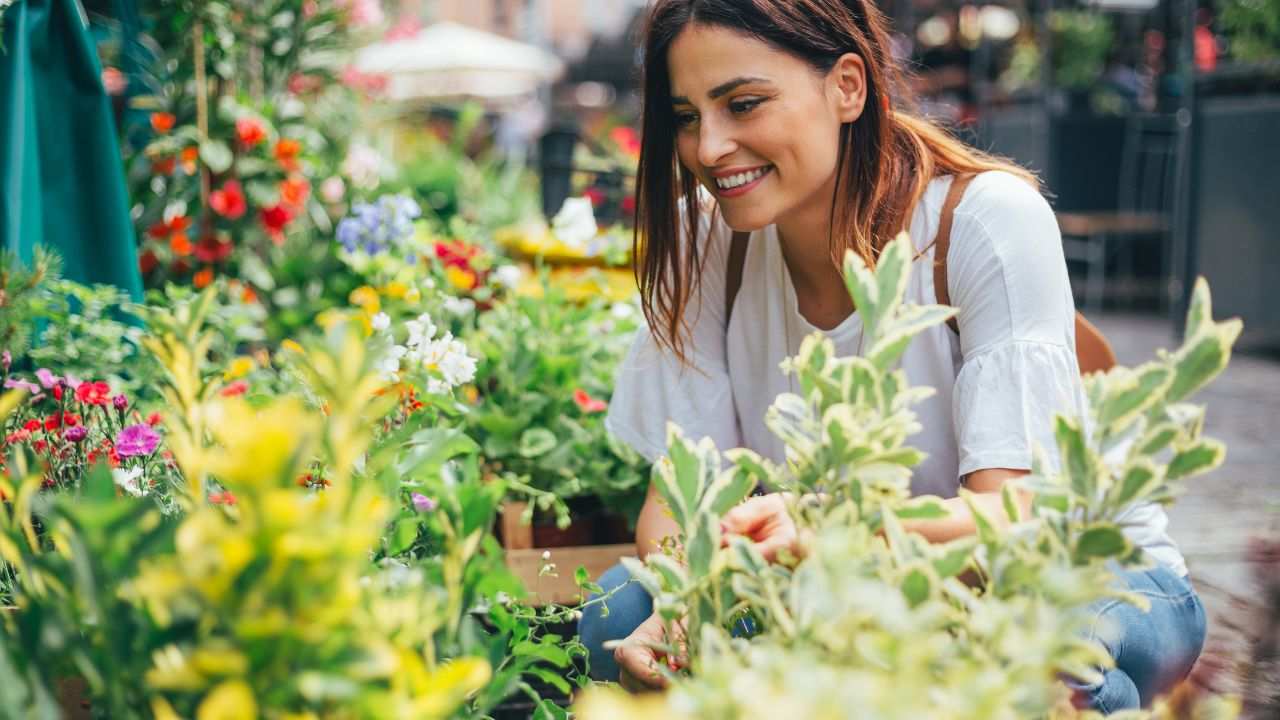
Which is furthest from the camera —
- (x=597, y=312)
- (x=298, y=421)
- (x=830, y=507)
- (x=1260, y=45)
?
(x=1260, y=45)

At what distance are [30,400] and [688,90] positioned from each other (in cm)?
120

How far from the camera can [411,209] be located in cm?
312

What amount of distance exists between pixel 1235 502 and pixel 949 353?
8.54 feet

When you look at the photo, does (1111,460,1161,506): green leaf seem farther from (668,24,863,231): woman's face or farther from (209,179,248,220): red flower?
(209,179,248,220): red flower

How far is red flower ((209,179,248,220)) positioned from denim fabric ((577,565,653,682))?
8.20ft

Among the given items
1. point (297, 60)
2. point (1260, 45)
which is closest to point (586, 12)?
point (1260, 45)

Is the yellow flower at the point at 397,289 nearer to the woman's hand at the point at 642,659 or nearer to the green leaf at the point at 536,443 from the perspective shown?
the green leaf at the point at 536,443

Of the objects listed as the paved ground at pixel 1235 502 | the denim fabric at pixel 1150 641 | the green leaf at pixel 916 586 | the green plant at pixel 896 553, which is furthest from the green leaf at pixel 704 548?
the denim fabric at pixel 1150 641

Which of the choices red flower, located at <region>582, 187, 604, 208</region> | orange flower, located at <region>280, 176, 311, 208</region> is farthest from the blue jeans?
red flower, located at <region>582, 187, 604, 208</region>

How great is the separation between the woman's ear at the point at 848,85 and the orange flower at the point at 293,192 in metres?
2.65

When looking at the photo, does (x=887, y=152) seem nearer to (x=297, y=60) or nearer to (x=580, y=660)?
(x=580, y=660)

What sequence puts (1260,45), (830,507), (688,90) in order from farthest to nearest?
(1260,45)
(688,90)
(830,507)

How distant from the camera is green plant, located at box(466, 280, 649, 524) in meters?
2.28

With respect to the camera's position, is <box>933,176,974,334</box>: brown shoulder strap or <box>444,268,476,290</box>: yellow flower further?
<box>444,268,476,290</box>: yellow flower
